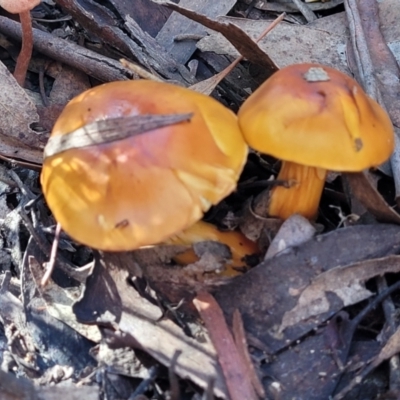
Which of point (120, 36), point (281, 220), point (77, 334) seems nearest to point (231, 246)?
point (281, 220)

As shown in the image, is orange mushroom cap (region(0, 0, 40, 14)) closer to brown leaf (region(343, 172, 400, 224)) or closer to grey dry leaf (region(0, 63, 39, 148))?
grey dry leaf (region(0, 63, 39, 148))

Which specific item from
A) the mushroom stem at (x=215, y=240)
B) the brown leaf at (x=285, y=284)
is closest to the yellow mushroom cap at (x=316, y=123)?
the brown leaf at (x=285, y=284)

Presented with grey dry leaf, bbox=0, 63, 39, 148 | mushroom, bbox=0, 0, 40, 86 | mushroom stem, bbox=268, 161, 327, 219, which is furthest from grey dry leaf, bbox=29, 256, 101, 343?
mushroom, bbox=0, 0, 40, 86

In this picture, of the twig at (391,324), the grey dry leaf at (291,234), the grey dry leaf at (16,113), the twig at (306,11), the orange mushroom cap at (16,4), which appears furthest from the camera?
the twig at (306,11)

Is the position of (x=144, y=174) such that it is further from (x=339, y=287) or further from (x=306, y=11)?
(x=306, y=11)

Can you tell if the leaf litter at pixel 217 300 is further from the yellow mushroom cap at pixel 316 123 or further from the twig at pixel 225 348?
the yellow mushroom cap at pixel 316 123

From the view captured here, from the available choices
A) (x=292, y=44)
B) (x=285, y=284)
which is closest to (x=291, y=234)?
(x=285, y=284)
